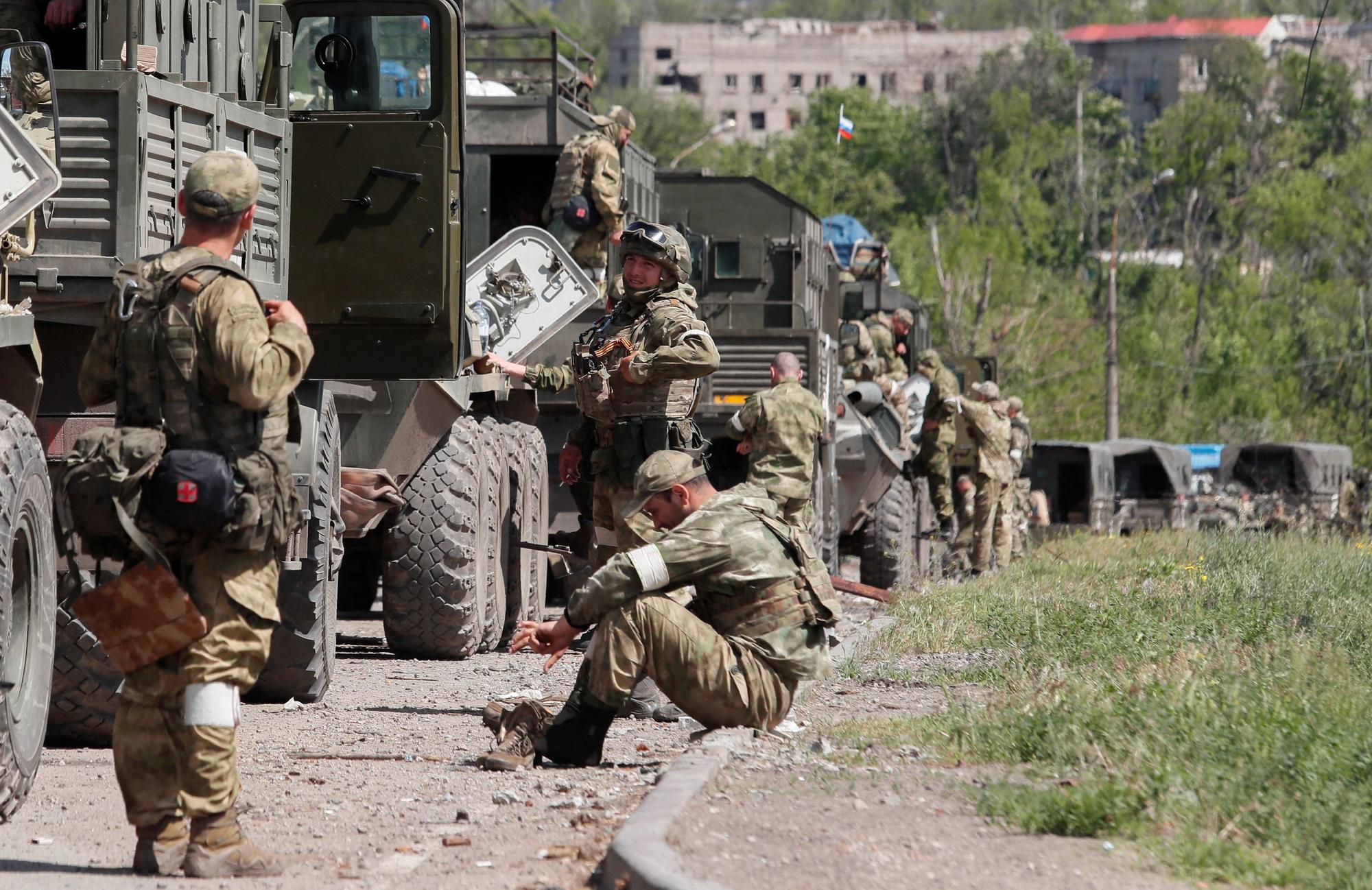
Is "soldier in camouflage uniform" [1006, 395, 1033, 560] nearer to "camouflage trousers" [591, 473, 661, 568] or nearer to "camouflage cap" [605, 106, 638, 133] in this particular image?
"camouflage cap" [605, 106, 638, 133]

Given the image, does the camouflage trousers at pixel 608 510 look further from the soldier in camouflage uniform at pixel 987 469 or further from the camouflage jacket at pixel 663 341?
the soldier in camouflage uniform at pixel 987 469

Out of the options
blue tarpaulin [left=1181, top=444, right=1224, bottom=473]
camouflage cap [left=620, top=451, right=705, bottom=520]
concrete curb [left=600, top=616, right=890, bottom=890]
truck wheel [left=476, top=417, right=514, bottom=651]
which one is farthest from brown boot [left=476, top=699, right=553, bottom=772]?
blue tarpaulin [left=1181, top=444, right=1224, bottom=473]

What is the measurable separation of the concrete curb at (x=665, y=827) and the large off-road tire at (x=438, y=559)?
307cm

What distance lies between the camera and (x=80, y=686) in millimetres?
7141

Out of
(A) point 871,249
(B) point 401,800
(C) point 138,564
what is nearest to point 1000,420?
(A) point 871,249

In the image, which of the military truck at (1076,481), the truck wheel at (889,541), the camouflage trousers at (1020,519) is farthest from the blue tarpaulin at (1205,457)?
the truck wheel at (889,541)

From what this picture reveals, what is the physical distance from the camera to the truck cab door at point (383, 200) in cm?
921

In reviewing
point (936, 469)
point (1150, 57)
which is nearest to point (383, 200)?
point (936, 469)

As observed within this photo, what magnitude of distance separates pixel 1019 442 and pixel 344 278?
15.9m

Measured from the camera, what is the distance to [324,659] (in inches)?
338

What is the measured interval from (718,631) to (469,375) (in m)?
3.90

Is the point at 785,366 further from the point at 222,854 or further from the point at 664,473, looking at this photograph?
the point at 222,854

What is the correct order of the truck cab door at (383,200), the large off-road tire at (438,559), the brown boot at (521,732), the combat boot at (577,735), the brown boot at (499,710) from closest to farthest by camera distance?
the combat boot at (577,735), the brown boot at (521,732), the brown boot at (499,710), the truck cab door at (383,200), the large off-road tire at (438,559)

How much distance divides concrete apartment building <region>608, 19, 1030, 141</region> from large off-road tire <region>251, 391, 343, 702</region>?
12091 centimetres
